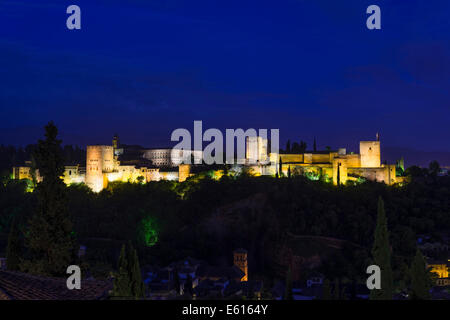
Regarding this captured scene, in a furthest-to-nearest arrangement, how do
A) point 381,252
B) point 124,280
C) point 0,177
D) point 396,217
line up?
1. point 0,177
2. point 396,217
3. point 381,252
4. point 124,280

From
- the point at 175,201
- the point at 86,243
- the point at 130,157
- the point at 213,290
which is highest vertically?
the point at 130,157

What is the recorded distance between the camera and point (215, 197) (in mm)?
46781

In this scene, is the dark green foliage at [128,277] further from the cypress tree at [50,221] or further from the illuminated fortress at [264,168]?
the illuminated fortress at [264,168]

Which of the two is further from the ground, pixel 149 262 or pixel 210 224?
pixel 210 224

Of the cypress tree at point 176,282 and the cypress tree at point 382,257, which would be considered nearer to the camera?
the cypress tree at point 382,257

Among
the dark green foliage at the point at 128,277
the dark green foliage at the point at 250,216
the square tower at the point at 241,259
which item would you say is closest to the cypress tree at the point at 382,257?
the dark green foliage at the point at 128,277

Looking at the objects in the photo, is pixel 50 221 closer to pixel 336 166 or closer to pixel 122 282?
pixel 122 282

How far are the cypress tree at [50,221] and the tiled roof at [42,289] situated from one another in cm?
391

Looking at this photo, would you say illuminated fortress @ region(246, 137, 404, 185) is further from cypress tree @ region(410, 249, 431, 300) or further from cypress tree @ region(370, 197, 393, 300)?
cypress tree @ region(410, 249, 431, 300)

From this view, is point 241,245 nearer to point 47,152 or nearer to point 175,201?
point 175,201

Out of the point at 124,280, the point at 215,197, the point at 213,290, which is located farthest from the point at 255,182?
the point at 124,280

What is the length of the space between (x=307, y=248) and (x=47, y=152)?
1181 inches

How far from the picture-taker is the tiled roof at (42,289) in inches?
365

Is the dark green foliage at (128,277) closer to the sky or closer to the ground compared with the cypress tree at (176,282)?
closer to the sky
